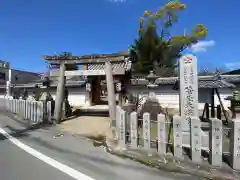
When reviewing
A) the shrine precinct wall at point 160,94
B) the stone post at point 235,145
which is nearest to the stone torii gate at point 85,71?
the shrine precinct wall at point 160,94

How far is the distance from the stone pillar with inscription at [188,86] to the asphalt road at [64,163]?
3.19 m

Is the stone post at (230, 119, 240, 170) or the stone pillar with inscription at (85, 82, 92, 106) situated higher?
the stone pillar with inscription at (85, 82, 92, 106)

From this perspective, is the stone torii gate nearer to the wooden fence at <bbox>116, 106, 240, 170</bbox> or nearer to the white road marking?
the white road marking

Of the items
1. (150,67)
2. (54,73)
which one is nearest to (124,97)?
(54,73)

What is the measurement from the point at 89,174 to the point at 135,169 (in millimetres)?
1030

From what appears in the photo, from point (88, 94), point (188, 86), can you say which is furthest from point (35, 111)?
point (88, 94)

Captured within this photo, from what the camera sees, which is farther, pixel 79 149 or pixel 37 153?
pixel 79 149

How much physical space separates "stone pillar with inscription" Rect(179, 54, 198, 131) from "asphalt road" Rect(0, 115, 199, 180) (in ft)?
10.5

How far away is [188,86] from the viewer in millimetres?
8891

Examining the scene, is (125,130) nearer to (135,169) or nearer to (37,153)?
(135,169)

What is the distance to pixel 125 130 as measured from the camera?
7562 millimetres

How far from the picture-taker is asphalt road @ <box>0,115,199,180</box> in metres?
5.28

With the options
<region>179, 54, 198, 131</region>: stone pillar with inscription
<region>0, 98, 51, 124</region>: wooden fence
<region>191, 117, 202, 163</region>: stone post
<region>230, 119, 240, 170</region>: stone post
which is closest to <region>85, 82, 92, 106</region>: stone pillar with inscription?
<region>0, 98, 51, 124</region>: wooden fence

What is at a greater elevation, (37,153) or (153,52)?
(153,52)
